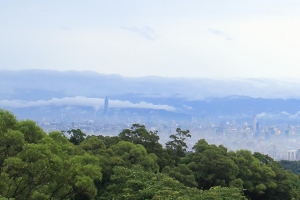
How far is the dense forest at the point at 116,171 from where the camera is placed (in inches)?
341

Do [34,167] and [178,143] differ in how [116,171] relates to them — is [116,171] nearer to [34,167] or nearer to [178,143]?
[34,167]

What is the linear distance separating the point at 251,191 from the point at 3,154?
12359 millimetres

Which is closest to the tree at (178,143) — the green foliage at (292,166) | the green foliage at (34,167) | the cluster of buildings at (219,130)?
the cluster of buildings at (219,130)

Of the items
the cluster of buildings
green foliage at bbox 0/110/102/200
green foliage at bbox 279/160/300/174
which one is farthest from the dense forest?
green foliage at bbox 279/160/300/174

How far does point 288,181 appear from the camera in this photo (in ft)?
60.3

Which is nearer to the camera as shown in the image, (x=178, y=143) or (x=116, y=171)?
(x=116, y=171)

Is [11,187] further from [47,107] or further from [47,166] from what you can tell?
[47,107]

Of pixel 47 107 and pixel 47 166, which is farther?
pixel 47 107

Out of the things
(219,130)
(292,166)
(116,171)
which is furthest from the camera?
(219,130)

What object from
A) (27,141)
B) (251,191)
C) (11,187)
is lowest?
(251,191)

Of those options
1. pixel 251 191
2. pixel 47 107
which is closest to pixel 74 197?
pixel 251 191

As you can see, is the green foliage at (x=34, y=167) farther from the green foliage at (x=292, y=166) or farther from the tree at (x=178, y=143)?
the green foliage at (x=292, y=166)

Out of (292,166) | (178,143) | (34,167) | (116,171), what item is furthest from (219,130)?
(34,167)

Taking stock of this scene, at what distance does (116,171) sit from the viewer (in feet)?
42.2
